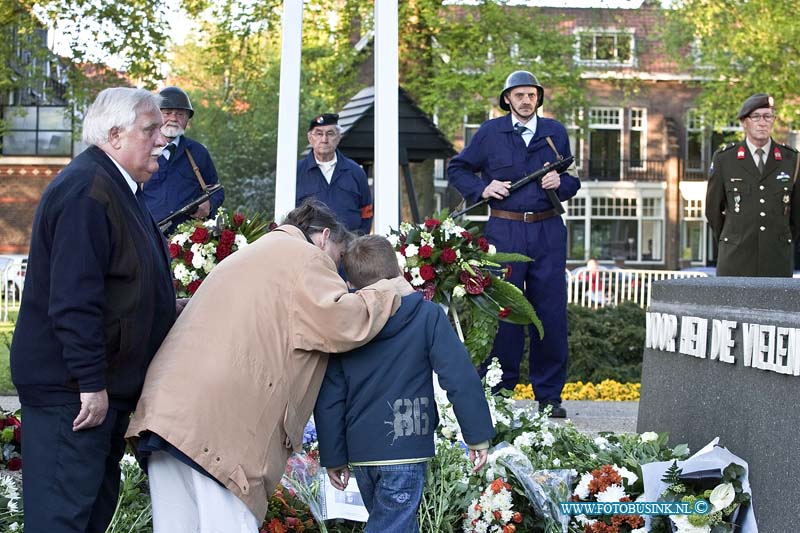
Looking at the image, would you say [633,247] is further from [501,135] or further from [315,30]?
[501,135]

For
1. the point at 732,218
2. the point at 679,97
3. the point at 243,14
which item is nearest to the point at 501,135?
the point at 732,218

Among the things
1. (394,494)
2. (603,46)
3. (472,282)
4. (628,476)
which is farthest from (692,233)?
(394,494)

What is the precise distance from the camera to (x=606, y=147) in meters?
42.0

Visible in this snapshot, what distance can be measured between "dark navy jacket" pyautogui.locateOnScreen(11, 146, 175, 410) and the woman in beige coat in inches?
6.2

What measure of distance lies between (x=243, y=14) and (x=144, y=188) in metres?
13.3

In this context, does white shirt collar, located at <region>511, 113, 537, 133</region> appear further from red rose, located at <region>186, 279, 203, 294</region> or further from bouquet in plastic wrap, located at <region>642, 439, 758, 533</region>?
bouquet in plastic wrap, located at <region>642, 439, 758, 533</region>

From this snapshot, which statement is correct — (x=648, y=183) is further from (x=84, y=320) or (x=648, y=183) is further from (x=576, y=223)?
(x=84, y=320)

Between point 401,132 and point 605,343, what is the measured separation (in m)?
3.03

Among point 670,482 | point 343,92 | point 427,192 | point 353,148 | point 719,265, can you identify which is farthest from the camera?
point 343,92

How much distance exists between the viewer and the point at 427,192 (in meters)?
18.7

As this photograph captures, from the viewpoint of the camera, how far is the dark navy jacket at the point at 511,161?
24.6 feet

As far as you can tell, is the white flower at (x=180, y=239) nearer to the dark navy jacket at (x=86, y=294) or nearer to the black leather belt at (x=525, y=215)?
the black leather belt at (x=525, y=215)

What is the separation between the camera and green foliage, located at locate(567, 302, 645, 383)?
11.5m

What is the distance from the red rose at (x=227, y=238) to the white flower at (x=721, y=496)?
125 inches
